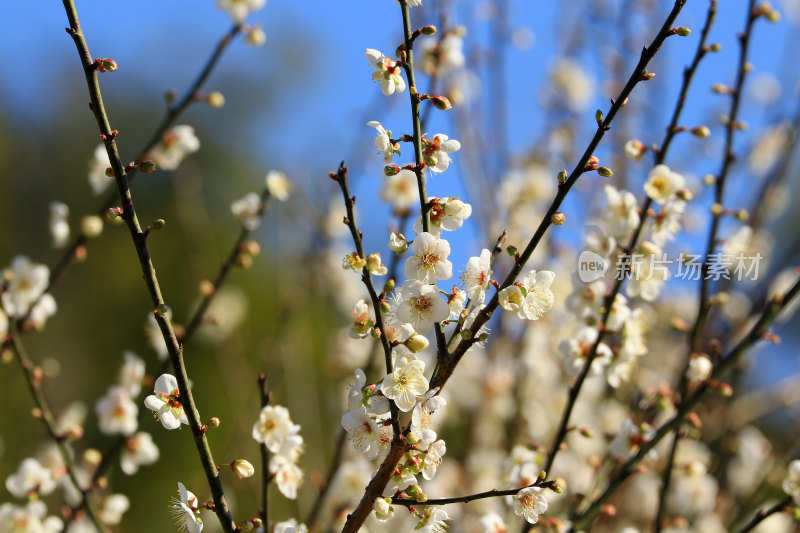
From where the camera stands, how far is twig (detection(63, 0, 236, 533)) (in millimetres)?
1283

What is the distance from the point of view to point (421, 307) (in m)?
1.34

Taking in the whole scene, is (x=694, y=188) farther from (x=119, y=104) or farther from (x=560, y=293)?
(x=119, y=104)

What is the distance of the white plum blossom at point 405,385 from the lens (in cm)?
131

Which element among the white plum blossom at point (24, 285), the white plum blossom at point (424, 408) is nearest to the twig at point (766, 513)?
the white plum blossom at point (424, 408)

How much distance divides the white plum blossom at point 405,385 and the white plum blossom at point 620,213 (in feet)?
3.14

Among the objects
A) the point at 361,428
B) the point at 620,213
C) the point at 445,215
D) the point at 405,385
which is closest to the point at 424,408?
the point at 405,385

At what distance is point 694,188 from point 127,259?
1240 centimetres

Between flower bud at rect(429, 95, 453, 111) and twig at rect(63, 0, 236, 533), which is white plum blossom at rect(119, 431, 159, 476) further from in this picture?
flower bud at rect(429, 95, 453, 111)

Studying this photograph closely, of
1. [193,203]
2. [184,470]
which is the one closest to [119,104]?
[184,470]

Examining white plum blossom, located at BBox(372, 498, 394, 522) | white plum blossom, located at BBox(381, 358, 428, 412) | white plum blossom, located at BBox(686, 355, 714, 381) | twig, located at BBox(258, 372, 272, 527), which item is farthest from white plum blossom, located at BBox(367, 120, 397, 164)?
white plum blossom, located at BBox(686, 355, 714, 381)

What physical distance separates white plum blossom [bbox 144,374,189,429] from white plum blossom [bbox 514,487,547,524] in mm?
716

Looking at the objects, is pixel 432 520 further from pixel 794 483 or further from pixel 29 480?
pixel 29 480

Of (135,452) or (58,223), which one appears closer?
(135,452)

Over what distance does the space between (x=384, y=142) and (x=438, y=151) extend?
0.12m
